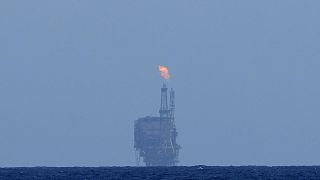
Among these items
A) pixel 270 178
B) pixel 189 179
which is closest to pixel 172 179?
pixel 189 179

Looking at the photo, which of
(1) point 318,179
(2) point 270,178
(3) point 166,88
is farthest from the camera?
(3) point 166,88

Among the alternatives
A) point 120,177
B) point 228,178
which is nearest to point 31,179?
point 120,177

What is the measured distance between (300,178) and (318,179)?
13.2ft

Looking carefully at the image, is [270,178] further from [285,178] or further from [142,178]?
[142,178]

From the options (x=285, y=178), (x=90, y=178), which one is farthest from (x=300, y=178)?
(x=90, y=178)

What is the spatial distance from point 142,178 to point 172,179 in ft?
11.1

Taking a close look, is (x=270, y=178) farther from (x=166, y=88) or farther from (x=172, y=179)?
(x=166, y=88)

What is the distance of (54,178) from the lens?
300 feet

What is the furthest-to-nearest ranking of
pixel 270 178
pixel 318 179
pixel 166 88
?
1. pixel 166 88
2. pixel 270 178
3. pixel 318 179

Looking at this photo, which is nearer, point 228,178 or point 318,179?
point 318,179

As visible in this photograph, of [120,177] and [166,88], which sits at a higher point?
[166,88]

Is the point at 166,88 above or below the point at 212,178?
above

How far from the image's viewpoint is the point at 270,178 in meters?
91.9

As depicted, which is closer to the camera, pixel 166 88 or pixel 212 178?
pixel 212 178
